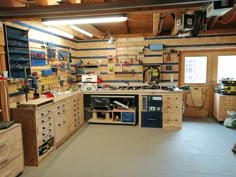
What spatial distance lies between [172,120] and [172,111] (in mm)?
235

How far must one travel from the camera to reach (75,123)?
451 centimetres

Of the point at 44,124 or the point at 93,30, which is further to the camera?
the point at 93,30

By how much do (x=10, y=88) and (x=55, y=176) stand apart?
5.61ft

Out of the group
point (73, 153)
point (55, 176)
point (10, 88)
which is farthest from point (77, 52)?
point (55, 176)

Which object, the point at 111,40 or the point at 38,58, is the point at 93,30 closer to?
the point at 111,40

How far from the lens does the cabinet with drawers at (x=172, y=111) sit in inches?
177

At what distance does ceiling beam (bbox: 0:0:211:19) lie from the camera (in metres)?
2.32

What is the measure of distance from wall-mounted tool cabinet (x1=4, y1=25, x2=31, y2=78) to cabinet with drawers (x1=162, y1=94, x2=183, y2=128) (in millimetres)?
3215

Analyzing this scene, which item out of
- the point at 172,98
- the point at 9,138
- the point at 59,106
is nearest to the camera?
the point at 9,138

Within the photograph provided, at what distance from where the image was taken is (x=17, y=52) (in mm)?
3312

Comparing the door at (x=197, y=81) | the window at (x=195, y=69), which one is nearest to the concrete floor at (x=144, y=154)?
the door at (x=197, y=81)

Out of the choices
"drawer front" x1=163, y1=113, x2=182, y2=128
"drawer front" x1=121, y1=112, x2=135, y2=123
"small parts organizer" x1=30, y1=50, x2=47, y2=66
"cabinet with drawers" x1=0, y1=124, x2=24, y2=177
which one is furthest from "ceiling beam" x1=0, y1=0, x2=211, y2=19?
"drawer front" x1=121, y1=112, x2=135, y2=123

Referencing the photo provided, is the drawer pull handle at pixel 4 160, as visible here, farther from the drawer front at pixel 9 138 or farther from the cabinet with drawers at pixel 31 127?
the cabinet with drawers at pixel 31 127

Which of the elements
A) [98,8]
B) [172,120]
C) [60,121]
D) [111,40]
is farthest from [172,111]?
[98,8]
